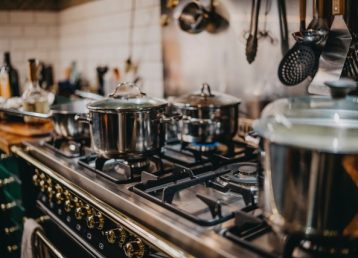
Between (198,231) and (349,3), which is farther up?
(349,3)

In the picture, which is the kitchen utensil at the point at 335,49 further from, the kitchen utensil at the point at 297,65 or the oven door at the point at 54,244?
the oven door at the point at 54,244

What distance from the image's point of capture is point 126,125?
1.24 metres

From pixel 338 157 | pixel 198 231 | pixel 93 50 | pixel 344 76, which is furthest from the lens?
pixel 93 50

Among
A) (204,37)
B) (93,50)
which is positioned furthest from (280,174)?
(93,50)

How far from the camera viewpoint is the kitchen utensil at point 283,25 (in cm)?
144

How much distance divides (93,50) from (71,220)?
1.71 meters

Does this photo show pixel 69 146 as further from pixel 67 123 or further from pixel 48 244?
pixel 48 244

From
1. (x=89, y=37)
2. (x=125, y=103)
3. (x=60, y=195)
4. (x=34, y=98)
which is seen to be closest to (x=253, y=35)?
(x=125, y=103)

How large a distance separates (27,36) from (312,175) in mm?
2996

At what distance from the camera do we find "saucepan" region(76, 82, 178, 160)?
124 cm

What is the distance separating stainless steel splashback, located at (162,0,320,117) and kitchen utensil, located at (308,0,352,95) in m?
0.11

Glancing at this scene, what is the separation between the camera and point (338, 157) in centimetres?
70

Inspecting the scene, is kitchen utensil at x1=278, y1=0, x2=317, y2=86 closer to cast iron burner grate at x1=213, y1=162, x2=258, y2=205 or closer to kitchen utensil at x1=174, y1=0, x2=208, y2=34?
cast iron burner grate at x1=213, y1=162, x2=258, y2=205

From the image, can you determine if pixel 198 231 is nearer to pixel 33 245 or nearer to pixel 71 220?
pixel 71 220
